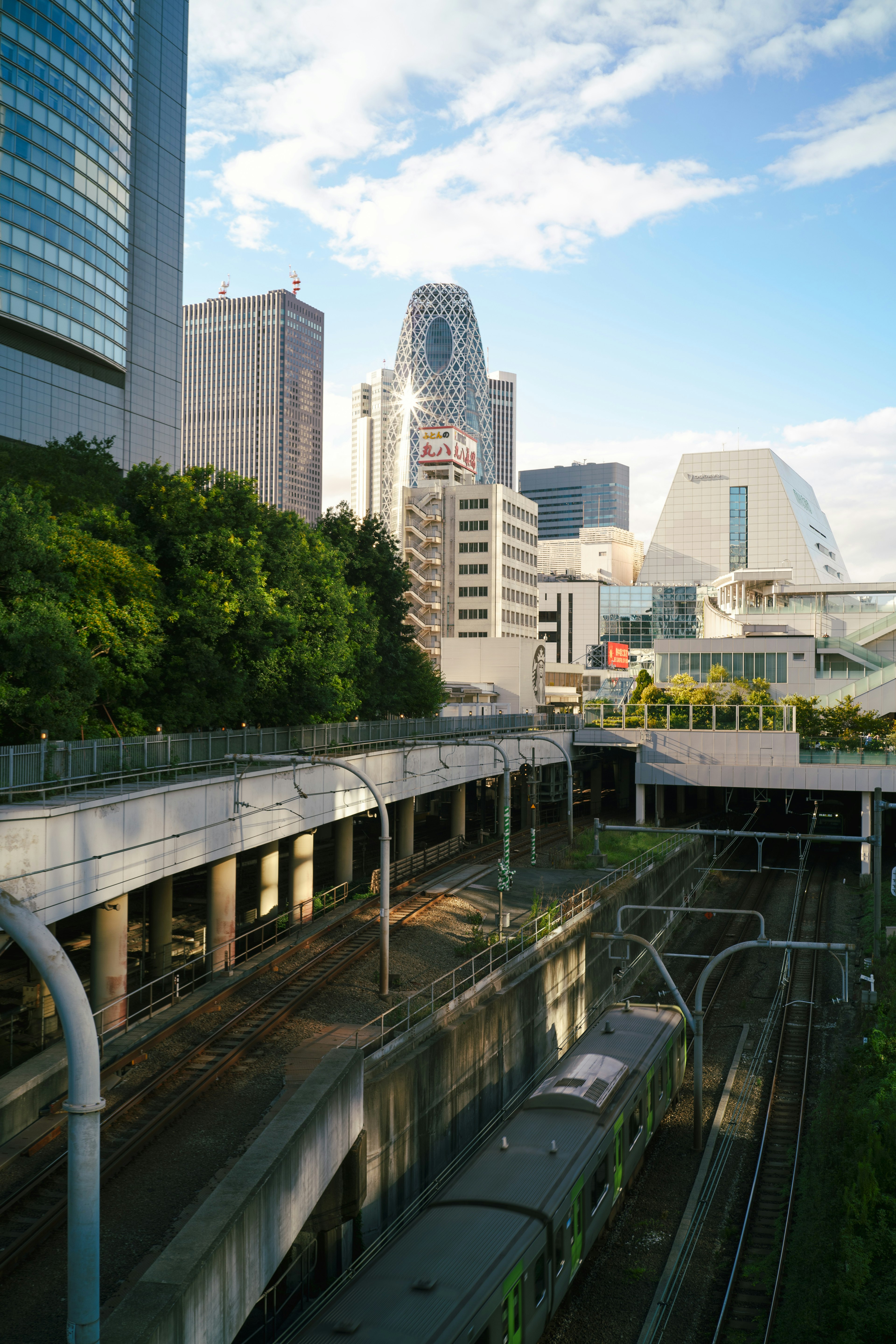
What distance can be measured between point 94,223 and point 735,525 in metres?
109

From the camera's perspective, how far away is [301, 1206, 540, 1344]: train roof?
13938 mm

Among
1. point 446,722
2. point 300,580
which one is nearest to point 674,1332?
point 300,580

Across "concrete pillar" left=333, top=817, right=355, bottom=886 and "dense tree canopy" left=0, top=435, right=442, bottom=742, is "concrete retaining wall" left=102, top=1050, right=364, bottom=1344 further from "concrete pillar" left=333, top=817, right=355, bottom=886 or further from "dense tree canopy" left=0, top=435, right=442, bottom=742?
"concrete pillar" left=333, top=817, right=355, bottom=886

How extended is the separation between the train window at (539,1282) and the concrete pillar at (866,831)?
47573 mm

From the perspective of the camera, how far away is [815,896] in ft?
186

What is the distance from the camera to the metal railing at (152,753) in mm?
23406

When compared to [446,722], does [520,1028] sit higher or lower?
lower

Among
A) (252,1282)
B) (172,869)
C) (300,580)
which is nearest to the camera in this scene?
(252,1282)

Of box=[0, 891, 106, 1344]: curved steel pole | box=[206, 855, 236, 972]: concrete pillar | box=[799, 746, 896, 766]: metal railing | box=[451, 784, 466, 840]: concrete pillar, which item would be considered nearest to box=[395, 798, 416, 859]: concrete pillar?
box=[451, 784, 466, 840]: concrete pillar

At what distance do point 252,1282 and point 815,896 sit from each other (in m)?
48.5

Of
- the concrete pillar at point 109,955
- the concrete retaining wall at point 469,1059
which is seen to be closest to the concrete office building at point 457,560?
the concrete retaining wall at point 469,1059

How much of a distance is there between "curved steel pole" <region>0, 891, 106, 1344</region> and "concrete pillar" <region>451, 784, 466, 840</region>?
161 ft

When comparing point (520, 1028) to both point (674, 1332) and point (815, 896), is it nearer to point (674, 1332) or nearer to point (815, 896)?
point (674, 1332)

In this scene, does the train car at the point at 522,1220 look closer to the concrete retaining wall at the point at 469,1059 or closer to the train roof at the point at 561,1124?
the train roof at the point at 561,1124
